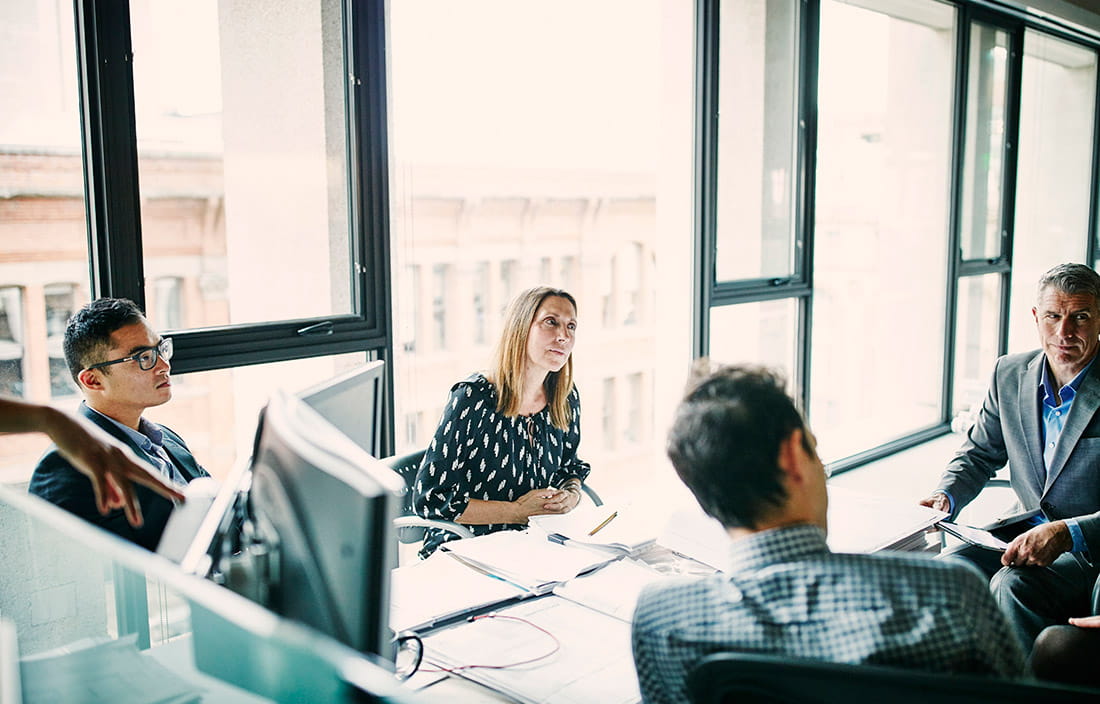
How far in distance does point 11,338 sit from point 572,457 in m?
1.45

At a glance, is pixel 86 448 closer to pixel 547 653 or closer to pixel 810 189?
pixel 547 653

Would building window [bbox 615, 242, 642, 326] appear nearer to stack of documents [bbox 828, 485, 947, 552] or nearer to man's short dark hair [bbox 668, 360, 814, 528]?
stack of documents [bbox 828, 485, 947, 552]

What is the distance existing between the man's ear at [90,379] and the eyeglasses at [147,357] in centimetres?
1

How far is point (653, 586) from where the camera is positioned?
1.13m

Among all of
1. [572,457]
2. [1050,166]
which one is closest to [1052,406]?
[572,457]

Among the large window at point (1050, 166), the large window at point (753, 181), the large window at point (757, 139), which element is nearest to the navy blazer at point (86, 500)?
the large window at point (753, 181)

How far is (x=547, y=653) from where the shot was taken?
149 centimetres

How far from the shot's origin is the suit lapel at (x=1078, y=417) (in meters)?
2.37

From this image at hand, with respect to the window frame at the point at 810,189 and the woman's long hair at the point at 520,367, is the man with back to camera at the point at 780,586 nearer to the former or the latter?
the woman's long hair at the point at 520,367

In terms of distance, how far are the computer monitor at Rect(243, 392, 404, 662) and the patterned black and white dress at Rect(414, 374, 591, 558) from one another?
1275mm

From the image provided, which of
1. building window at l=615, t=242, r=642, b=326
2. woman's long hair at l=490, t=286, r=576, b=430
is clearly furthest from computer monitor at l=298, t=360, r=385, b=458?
building window at l=615, t=242, r=642, b=326

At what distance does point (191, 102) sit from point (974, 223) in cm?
437

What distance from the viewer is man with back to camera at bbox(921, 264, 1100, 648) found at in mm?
2273

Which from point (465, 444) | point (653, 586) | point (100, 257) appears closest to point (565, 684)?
point (653, 586)
